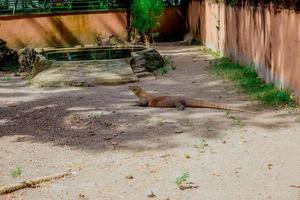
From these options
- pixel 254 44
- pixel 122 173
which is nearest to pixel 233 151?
pixel 122 173

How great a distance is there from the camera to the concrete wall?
8828 mm

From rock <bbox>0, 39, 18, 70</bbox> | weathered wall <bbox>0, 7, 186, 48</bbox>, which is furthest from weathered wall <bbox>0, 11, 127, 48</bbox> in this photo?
rock <bbox>0, 39, 18, 70</bbox>

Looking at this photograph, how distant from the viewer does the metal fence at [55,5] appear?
1838cm

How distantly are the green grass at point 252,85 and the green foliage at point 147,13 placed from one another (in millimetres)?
4500

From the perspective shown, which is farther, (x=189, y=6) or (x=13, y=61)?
(x=189, y=6)

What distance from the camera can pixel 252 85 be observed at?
10.3 m

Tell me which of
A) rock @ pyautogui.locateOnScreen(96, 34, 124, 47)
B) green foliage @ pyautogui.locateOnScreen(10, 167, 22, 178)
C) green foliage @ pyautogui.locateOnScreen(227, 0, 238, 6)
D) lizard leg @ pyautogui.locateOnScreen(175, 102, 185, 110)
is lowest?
green foliage @ pyautogui.locateOnScreen(10, 167, 22, 178)

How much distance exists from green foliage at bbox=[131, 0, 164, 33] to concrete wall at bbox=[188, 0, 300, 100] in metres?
1.69

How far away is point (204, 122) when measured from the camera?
25.9ft

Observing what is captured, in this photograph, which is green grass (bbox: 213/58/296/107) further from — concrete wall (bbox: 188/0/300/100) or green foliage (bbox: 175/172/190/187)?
green foliage (bbox: 175/172/190/187)

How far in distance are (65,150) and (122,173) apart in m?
1.34

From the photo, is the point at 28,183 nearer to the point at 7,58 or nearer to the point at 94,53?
the point at 7,58

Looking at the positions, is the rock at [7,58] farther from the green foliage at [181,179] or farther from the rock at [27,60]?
the green foliage at [181,179]

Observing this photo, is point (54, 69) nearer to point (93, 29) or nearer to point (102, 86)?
point (102, 86)
